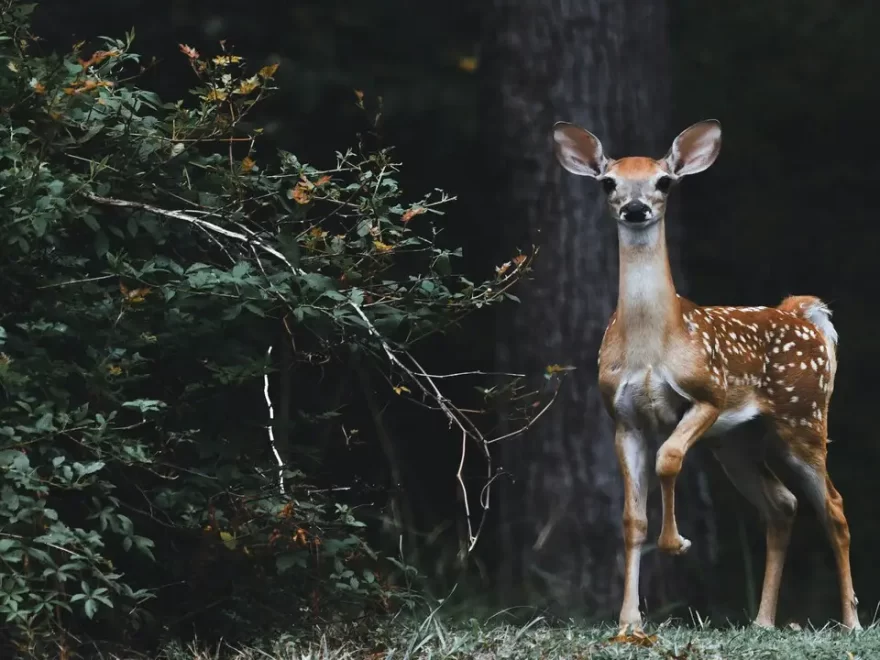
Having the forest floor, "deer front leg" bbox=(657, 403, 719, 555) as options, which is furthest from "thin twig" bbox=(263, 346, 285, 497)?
"deer front leg" bbox=(657, 403, 719, 555)

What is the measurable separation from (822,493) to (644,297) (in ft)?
4.42

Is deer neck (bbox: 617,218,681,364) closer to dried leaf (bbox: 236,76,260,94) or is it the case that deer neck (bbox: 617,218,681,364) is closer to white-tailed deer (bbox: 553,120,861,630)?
white-tailed deer (bbox: 553,120,861,630)

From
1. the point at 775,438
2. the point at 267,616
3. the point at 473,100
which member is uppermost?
the point at 473,100

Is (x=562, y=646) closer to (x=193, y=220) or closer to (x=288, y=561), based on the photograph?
(x=288, y=561)

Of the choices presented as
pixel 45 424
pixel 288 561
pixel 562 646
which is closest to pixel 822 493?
pixel 562 646

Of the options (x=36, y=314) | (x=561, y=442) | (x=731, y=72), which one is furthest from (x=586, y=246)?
(x=731, y=72)

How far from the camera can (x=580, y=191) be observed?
25.3 ft

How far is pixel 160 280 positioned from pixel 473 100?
419 centimetres

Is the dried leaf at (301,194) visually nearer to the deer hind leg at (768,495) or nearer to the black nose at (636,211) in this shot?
the black nose at (636,211)

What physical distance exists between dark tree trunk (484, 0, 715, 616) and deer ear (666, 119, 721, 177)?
4.61 ft

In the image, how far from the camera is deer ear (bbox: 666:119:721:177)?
6254 mm

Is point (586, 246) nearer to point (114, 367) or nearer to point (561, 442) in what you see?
point (561, 442)

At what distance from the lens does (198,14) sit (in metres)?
9.86

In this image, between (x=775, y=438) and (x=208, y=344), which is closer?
(x=208, y=344)
